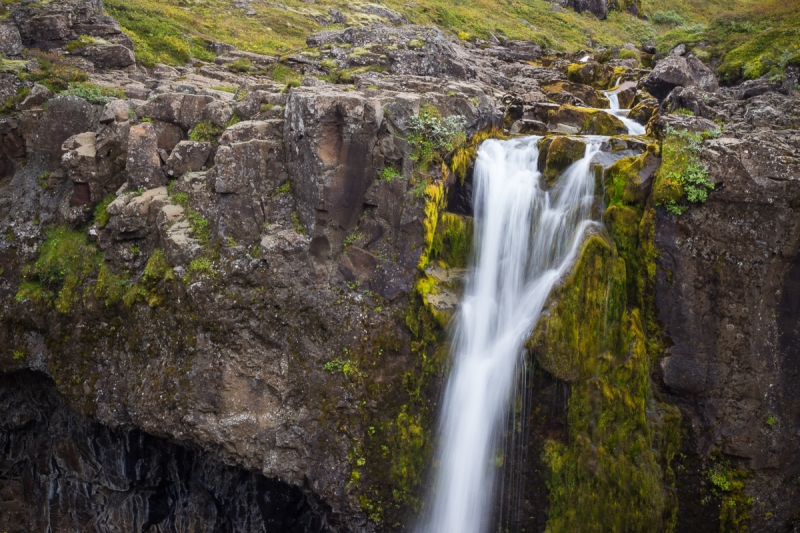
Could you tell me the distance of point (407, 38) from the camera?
1812cm

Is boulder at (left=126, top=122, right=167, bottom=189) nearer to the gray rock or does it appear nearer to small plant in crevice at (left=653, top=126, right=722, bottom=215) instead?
the gray rock

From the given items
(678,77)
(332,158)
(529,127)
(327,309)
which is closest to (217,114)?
(332,158)

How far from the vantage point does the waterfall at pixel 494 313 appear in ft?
30.2

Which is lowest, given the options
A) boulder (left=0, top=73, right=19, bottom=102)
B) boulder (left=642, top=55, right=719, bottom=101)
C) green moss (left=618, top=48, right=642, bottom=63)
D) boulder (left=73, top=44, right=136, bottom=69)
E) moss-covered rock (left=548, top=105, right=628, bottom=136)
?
boulder (left=0, top=73, right=19, bottom=102)

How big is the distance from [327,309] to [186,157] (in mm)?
4875

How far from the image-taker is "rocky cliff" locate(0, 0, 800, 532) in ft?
28.3

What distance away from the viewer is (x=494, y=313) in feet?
32.1

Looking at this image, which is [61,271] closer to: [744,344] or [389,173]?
[389,173]

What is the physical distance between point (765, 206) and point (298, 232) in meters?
8.40

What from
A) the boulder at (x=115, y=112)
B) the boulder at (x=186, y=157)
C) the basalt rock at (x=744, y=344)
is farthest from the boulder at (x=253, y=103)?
the basalt rock at (x=744, y=344)

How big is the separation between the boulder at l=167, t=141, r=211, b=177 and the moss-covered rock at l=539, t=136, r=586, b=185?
25.0 ft

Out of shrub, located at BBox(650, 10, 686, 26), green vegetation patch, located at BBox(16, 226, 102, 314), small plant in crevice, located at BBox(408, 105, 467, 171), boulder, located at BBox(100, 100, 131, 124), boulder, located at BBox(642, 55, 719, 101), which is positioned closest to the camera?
small plant in crevice, located at BBox(408, 105, 467, 171)

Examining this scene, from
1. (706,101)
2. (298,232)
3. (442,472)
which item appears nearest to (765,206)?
(706,101)

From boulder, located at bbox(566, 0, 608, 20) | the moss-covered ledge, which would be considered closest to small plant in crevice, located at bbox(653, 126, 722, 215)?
the moss-covered ledge
